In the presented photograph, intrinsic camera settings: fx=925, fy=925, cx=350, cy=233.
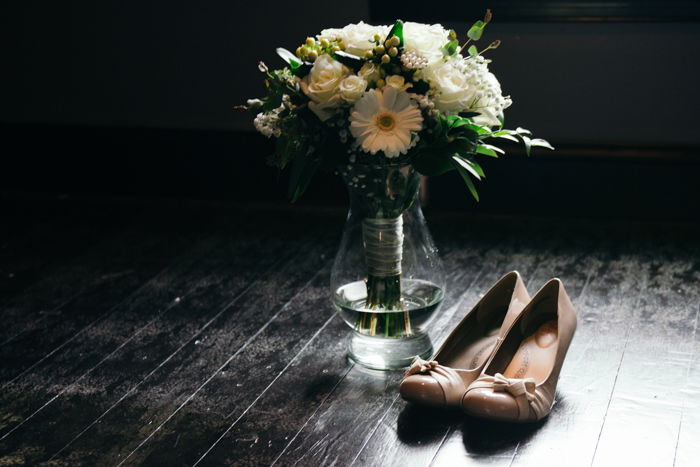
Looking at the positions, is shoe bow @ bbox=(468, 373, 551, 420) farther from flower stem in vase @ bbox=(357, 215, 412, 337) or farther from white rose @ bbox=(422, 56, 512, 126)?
white rose @ bbox=(422, 56, 512, 126)

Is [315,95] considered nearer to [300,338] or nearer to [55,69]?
[300,338]

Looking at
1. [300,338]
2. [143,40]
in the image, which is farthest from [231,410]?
[143,40]

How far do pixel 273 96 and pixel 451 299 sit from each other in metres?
0.91

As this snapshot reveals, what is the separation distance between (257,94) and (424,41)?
1.84m

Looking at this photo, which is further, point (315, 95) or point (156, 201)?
point (156, 201)

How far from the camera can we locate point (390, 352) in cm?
221

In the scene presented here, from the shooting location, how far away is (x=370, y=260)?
2.12m

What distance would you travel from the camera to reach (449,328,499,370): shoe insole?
2086 mm

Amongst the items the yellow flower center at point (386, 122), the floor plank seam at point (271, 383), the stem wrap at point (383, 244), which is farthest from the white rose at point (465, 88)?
the floor plank seam at point (271, 383)

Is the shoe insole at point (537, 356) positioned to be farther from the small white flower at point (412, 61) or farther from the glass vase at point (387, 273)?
the small white flower at point (412, 61)

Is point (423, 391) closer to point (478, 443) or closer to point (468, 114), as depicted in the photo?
point (478, 443)

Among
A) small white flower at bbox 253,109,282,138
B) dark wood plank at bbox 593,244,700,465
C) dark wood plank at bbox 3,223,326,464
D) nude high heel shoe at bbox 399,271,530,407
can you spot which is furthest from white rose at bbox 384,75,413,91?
dark wood plank at bbox 3,223,326,464

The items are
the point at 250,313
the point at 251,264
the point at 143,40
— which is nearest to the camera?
the point at 250,313

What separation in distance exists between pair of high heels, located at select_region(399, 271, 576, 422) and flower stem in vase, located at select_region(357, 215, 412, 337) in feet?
0.46
